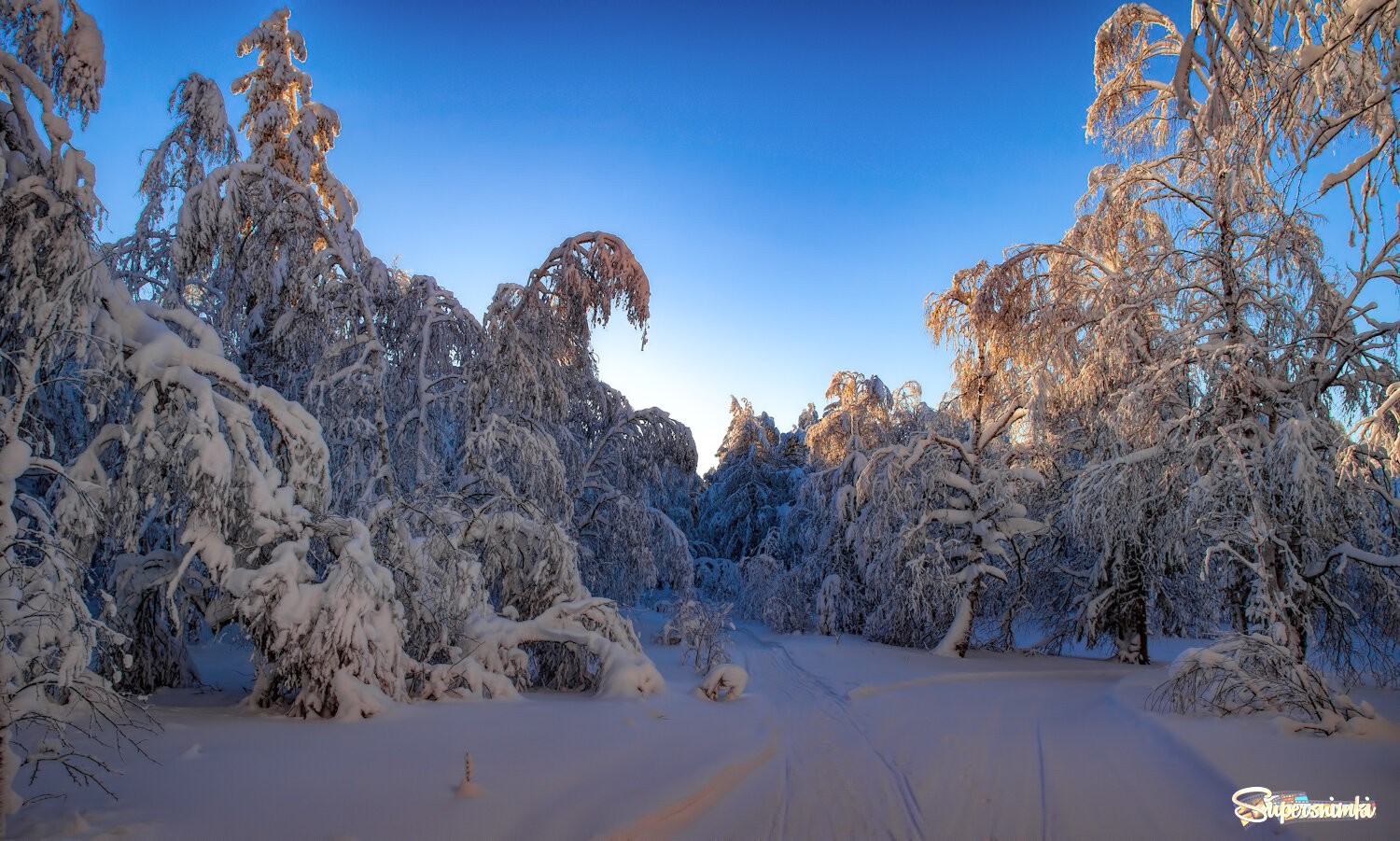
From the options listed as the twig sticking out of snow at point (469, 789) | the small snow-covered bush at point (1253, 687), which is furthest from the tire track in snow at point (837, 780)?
the small snow-covered bush at point (1253, 687)

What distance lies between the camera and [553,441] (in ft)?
33.3

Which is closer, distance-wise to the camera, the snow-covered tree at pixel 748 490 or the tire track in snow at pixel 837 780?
the tire track in snow at pixel 837 780

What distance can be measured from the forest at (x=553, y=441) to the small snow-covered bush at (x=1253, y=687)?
0.04 m

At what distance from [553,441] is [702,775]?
19.3 ft

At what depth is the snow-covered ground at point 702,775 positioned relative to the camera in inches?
158

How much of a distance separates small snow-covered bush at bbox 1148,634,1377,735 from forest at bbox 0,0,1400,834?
1.7 inches

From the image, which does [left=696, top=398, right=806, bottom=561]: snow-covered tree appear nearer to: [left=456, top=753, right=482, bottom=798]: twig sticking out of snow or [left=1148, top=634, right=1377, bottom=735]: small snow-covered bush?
[left=1148, top=634, right=1377, bottom=735]: small snow-covered bush

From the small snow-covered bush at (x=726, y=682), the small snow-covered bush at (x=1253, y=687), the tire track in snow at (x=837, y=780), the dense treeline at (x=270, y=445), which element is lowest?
the tire track in snow at (x=837, y=780)

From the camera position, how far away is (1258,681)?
624 centimetres

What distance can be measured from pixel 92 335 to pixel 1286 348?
11546 millimetres

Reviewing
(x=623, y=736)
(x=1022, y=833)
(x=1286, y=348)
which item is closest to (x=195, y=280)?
(x=623, y=736)

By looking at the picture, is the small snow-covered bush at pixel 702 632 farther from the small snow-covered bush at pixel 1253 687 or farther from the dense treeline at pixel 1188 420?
the small snow-covered bush at pixel 1253 687

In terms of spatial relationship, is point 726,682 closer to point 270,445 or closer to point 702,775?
point 702,775

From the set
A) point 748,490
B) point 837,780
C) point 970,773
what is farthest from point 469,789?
point 748,490
